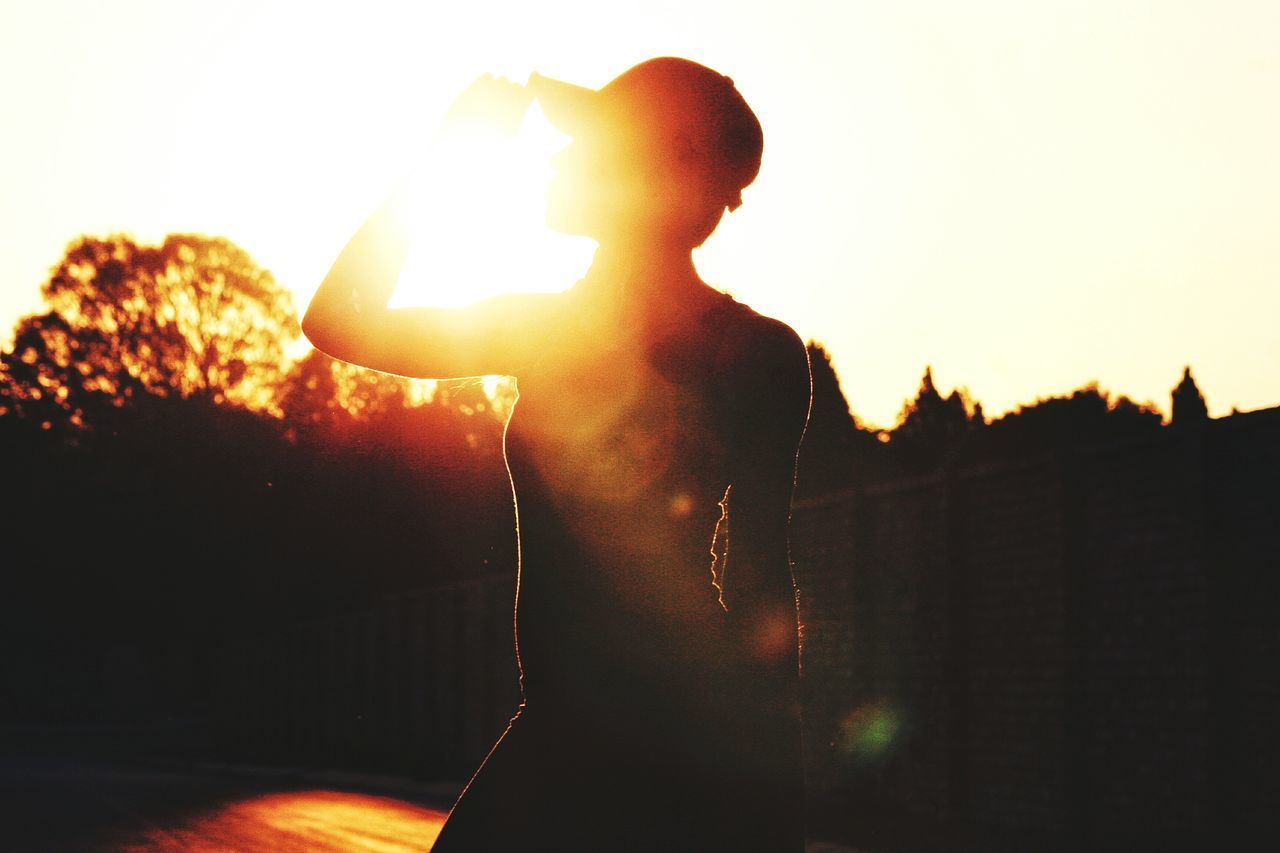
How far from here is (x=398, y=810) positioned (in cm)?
1795

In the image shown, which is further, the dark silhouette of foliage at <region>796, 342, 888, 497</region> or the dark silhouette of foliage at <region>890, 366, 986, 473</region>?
the dark silhouette of foliage at <region>890, 366, 986, 473</region>

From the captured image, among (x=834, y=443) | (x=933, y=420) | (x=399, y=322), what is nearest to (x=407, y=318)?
(x=399, y=322)

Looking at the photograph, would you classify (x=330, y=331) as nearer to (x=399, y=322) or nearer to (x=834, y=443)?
(x=399, y=322)

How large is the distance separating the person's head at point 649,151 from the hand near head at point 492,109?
0.09 ft

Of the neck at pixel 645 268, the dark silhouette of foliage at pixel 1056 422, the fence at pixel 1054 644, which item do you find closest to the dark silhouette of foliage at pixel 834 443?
the dark silhouette of foliage at pixel 1056 422

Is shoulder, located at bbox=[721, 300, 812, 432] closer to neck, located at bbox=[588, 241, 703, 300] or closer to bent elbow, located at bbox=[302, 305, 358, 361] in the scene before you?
neck, located at bbox=[588, 241, 703, 300]

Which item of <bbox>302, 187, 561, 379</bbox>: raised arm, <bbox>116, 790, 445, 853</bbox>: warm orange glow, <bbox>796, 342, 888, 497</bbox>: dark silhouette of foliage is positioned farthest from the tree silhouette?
<bbox>302, 187, 561, 379</bbox>: raised arm

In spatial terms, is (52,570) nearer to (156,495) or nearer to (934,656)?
(156,495)

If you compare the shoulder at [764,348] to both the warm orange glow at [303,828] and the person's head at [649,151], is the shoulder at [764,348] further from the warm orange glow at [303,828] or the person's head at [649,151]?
the warm orange glow at [303,828]

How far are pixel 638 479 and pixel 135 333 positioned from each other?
63.4 meters

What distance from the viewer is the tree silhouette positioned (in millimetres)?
61750

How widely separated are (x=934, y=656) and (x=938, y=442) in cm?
6330

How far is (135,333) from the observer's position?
62.0m

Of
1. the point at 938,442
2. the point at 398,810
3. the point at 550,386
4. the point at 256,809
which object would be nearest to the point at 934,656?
the point at 398,810
